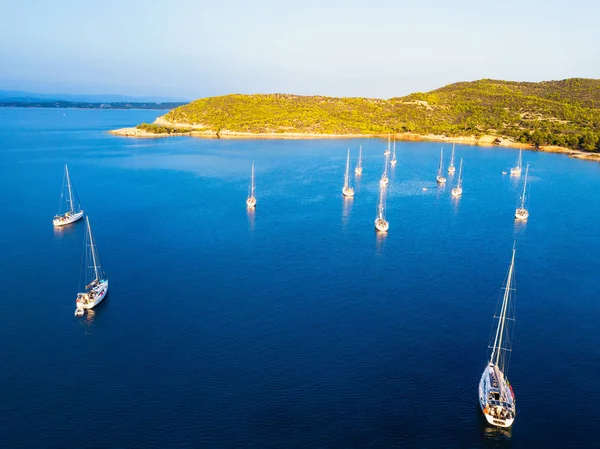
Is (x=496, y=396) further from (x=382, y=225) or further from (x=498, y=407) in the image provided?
(x=382, y=225)

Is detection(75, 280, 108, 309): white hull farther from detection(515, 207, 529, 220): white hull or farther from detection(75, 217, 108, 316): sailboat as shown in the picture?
detection(515, 207, 529, 220): white hull

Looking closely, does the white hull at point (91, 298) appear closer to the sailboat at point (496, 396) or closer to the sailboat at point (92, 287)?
the sailboat at point (92, 287)

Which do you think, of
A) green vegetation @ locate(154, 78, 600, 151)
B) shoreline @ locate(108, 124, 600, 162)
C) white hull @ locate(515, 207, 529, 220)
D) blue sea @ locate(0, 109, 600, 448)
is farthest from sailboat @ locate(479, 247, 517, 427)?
green vegetation @ locate(154, 78, 600, 151)

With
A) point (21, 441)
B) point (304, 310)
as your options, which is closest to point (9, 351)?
point (21, 441)

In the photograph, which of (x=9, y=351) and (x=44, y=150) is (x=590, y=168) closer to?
(x=9, y=351)

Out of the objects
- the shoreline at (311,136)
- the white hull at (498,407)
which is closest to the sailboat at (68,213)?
the white hull at (498,407)

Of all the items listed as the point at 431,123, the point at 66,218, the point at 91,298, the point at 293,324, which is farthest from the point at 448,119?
the point at 91,298
